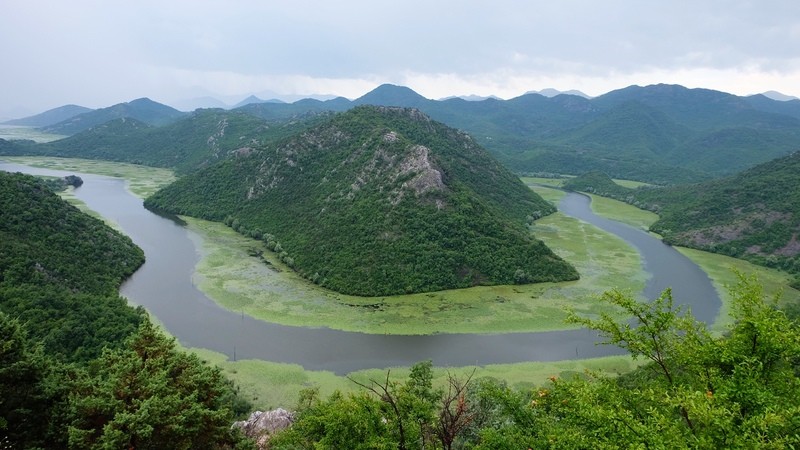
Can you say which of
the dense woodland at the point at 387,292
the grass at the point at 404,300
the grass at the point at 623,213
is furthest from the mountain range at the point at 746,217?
the grass at the point at 404,300

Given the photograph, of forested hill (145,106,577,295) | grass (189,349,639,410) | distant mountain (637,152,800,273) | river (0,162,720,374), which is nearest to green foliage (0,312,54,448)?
grass (189,349,639,410)

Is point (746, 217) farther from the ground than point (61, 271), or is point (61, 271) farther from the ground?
point (746, 217)

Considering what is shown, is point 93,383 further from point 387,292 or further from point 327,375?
point 387,292

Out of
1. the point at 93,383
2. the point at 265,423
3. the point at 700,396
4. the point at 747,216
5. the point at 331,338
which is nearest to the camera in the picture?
the point at 700,396

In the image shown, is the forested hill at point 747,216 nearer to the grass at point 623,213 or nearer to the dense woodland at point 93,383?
the grass at point 623,213

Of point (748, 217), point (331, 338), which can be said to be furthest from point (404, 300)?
point (748, 217)

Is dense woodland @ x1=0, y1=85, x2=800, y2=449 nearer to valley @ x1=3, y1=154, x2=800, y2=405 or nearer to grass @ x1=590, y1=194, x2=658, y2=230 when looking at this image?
valley @ x1=3, y1=154, x2=800, y2=405

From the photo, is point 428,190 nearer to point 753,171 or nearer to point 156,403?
point 156,403
